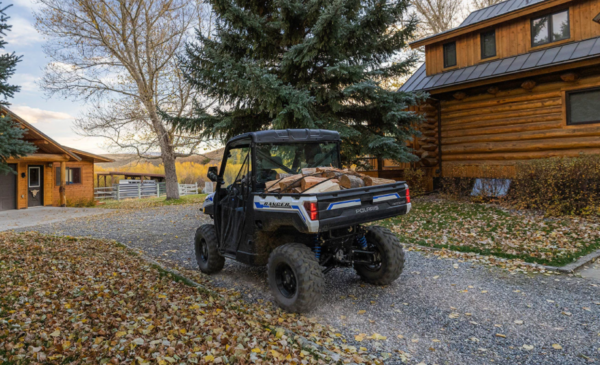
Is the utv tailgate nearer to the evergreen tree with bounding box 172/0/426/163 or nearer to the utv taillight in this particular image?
the utv taillight

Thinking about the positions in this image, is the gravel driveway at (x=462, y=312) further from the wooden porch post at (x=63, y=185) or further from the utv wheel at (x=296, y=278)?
the wooden porch post at (x=63, y=185)

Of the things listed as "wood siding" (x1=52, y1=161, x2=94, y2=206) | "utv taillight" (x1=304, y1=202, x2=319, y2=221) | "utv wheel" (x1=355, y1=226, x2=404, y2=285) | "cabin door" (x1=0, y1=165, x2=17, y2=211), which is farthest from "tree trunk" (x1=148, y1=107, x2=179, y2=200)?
"utv taillight" (x1=304, y1=202, x2=319, y2=221)

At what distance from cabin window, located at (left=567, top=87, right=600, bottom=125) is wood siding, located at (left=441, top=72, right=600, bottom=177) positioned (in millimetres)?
163

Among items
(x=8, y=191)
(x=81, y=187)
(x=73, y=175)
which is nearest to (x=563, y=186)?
(x=8, y=191)

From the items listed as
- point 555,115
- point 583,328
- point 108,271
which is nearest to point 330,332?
point 583,328

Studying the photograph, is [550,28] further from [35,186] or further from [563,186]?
[35,186]

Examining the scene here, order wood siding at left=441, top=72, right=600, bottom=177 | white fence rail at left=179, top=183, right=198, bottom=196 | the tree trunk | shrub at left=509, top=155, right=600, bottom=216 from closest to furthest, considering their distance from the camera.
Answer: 1. shrub at left=509, top=155, right=600, bottom=216
2. wood siding at left=441, top=72, right=600, bottom=177
3. the tree trunk
4. white fence rail at left=179, top=183, right=198, bottom=196

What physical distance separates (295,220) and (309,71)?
26.9 feet

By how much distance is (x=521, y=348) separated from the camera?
3.40 meters

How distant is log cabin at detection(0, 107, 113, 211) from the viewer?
17.6m

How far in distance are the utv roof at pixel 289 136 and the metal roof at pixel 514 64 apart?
29.5 ft

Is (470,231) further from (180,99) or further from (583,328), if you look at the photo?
(180,99)

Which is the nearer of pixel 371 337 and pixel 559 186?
pixel 371 337

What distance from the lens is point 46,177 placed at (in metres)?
19.6
